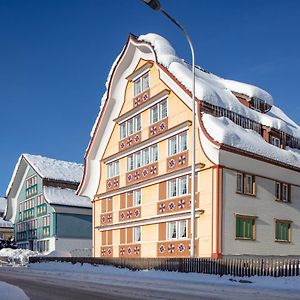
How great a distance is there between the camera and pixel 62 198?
5809 centimetres

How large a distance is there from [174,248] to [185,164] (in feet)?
18.4

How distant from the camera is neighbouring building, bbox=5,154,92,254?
186ft

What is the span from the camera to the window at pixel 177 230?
3184 centimetres

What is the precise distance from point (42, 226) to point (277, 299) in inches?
1927

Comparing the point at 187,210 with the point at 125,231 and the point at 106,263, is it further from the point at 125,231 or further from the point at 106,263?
the point at 125,231

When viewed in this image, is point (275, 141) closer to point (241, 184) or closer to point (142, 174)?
point (241, 184)

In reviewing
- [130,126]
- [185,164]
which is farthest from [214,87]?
[130,126]

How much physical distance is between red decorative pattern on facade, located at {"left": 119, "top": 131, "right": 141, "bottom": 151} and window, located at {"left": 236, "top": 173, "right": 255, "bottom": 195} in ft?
32.0

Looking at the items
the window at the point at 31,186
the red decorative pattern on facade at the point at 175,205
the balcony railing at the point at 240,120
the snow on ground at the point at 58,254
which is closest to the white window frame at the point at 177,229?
the red decorative pattern on facade at the point at 175,205

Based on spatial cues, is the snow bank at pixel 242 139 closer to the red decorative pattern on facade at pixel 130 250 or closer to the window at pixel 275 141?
the window at pixel 275 141

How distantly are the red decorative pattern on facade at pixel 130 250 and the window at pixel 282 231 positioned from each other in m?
10.2

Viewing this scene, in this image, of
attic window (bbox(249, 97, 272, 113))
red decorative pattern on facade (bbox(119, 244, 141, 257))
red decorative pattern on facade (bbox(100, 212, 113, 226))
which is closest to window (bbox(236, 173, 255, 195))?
attic window (bbox(249, 97, 272, 113))

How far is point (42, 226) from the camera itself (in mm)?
59094

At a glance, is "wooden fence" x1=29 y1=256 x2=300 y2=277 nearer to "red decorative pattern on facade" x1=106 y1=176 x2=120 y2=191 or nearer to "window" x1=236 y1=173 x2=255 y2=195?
"window" x1=236 y1=173 x2=255 y2=195
